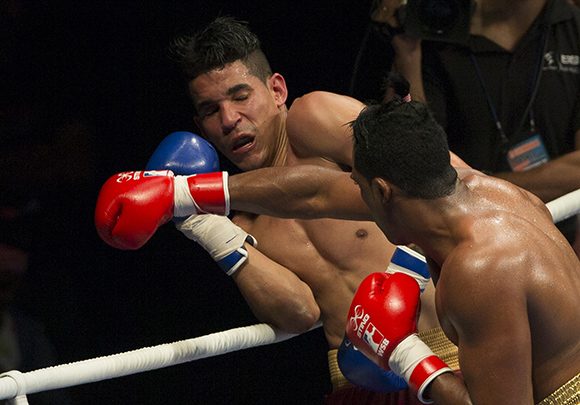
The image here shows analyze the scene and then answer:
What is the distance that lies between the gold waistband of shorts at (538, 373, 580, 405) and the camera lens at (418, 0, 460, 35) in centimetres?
136

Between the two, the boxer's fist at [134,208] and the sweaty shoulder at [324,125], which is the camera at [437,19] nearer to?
the sweaty shoulder at [324,125]

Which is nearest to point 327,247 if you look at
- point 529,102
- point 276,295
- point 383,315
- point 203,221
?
point 276,295

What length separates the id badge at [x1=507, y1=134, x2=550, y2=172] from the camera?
3250 millimetres

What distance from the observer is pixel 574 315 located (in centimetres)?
202

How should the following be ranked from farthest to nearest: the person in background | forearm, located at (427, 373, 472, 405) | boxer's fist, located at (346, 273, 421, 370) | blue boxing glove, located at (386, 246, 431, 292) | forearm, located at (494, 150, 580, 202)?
the person in background → forearm, located at (494, 150, 580, 202) → blue boxing glove, located at (386, 246, 431, 292) → boxer's fist, located at (346, 273, 421, 370) → forearm, located at (427, 373, 472, 405)

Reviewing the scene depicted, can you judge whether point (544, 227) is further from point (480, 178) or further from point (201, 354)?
point (201, 354)

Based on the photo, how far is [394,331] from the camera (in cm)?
218

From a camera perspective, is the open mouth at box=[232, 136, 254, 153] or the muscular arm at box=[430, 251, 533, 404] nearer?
the muscular arm at box=[430, 251, 533, 404]

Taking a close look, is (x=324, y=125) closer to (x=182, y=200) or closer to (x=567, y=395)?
(x=182, y=200)

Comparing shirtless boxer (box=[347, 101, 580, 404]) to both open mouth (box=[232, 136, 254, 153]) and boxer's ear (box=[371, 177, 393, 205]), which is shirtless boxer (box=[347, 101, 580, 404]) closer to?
boxer's ear (box=[371, 177, 393, 205])

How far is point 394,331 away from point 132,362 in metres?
0.50

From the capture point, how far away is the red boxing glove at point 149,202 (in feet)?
7.84

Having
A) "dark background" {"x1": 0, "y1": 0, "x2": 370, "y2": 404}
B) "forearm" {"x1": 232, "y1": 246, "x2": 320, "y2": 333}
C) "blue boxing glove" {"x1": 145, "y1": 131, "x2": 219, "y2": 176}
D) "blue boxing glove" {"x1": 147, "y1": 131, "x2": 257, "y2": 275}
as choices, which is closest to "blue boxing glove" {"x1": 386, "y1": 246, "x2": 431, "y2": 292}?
"forearm" {"x1": 232, "y1": 246, "x2": 320, "y2": 333}

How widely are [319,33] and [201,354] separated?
1.64m
